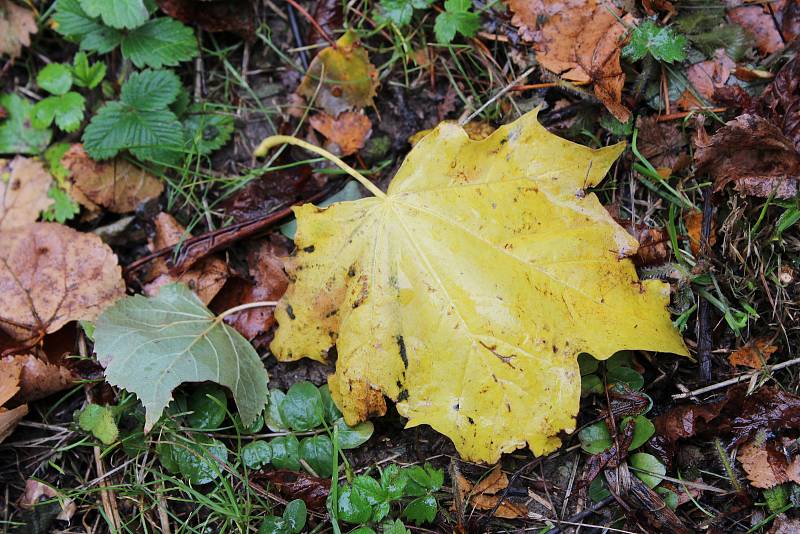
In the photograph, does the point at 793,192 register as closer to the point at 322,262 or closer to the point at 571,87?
the point at 571,87

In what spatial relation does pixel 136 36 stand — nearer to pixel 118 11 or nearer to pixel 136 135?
pixel 118 11

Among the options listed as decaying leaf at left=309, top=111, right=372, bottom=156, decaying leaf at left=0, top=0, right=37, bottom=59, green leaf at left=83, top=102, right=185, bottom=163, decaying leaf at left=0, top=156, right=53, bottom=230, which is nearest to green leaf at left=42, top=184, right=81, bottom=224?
decaying leaf at left=0, top=156, right=53, bottom=230

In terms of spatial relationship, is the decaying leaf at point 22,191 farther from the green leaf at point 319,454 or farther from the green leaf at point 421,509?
the green leaf at point 421,509

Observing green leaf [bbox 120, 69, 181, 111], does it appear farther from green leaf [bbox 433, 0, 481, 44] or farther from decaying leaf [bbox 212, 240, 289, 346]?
green leaf [bbox 433, 0, 481, 44]

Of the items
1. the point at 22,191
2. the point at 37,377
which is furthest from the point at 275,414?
the point at 22,191

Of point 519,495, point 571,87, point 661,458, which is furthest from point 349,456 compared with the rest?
point 571,87
